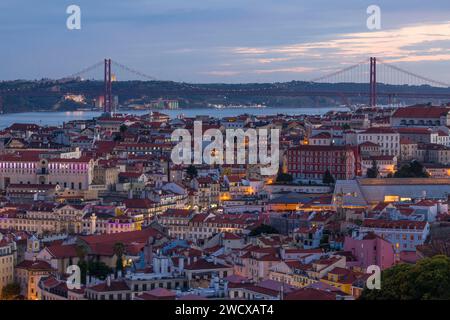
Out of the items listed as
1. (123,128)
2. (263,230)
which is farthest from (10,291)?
(123,128)

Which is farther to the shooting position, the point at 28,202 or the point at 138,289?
the point at 28,202

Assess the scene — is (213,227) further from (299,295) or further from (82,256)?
(299,295)

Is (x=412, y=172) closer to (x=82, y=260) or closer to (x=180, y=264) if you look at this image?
(x=82, y=260)

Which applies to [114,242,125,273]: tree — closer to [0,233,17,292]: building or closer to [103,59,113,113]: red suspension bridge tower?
[0,233,17,292]: building

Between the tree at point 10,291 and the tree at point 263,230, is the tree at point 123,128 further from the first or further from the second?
the tree at point 10,291

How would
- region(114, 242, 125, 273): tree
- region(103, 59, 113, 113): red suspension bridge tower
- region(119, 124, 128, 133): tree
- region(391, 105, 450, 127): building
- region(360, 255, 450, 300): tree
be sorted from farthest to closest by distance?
1. region(103, 59, 113, 113): red suspension bridge tower
2. region(119, 124, 128, 133): tree
3. region(391, 105, 450, 127): building
4. region(114, 242, 125, 273): tree
5. region(360, 255, 450, 300): tree

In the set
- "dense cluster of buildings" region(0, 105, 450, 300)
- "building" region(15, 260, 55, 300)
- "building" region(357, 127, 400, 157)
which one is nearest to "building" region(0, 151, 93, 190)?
"dense cluster of buildings" region(0, 105, 450, 300)
